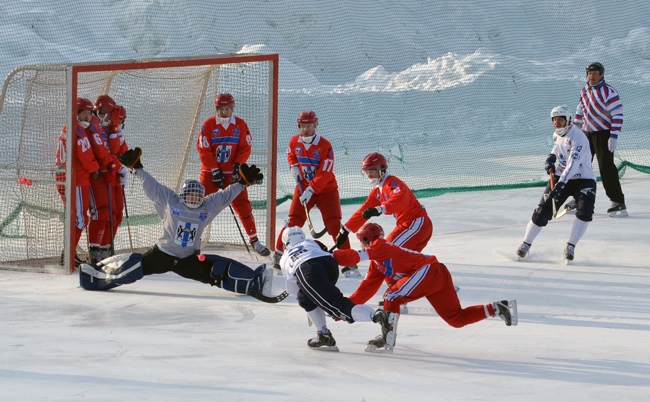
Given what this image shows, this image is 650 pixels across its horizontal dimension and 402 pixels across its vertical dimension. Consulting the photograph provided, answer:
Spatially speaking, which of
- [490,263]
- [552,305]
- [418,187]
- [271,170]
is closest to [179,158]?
[271,170]

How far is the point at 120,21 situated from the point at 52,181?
826 inches

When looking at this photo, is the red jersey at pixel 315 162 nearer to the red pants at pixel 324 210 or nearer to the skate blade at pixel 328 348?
the red pants at pixel 324 210

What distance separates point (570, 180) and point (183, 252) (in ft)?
9.76

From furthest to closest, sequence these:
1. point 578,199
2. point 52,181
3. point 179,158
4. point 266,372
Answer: point 179,158
point 578,199
point 52,181
point 266,372

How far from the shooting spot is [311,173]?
7707 mm

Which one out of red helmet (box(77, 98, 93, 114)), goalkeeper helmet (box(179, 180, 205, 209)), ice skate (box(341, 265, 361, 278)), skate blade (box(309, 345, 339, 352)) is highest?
red helmet (box(77, 98, 93, 114))

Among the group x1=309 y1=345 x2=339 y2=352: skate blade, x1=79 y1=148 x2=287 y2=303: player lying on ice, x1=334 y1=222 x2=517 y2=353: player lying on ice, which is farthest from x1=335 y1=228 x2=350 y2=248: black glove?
x1=79 y1=148 x2=287 y2=303: player lying on ice

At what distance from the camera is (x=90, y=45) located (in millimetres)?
26391

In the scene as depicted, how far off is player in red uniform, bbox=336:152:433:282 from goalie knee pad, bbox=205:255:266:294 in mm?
648

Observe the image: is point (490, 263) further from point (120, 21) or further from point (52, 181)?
point (120, 21)

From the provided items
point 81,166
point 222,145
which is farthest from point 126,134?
point 81,166

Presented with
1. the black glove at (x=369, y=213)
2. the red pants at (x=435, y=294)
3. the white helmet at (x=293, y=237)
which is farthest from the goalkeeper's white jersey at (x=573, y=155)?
the white helmet at (x=293, y=237)

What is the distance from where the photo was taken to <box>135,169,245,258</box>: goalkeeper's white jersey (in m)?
6.61

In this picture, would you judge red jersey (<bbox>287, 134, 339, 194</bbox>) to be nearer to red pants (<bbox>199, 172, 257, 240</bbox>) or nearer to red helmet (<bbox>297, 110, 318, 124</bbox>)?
red helmet (<bbox>297, 110, 318, 124</bbox>)
